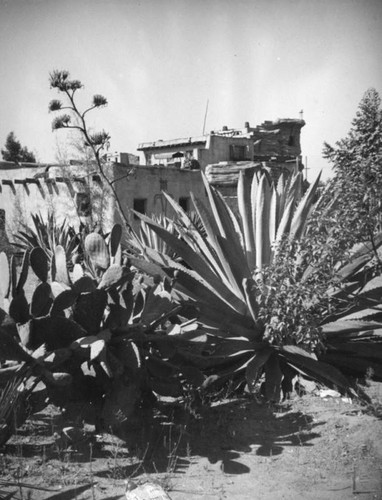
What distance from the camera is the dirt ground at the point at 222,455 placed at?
300cm

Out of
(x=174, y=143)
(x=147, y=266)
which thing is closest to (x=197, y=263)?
(x=147, y=266)

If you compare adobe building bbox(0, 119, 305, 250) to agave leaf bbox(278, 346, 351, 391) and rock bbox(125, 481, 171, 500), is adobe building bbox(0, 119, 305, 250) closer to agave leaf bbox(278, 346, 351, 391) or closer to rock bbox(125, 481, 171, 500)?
agave leaf bbox(278, 346, 351, 391)

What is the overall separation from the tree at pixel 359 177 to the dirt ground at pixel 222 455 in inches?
48.5

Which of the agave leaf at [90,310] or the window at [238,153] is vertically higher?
the window at [238,153]

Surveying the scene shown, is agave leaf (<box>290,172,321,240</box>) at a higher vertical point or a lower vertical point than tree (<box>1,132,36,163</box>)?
lower

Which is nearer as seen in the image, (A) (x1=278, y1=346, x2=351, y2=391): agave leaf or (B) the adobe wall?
(A) (x1=278, y1=346, x2=351, y2=391): agave leaf

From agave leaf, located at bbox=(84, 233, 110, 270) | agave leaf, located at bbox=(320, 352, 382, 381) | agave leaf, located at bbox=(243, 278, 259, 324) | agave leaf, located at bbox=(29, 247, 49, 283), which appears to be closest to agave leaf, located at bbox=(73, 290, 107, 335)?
agave leaf, located at bbox=(29, 247, 49, 283)

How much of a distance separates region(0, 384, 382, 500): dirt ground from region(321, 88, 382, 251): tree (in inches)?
48.5

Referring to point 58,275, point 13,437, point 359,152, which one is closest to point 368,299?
point 359,152

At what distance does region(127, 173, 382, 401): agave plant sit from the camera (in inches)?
160

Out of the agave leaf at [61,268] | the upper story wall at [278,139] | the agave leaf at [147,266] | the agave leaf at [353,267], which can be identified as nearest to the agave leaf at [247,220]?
the agave leaf at [353,267]

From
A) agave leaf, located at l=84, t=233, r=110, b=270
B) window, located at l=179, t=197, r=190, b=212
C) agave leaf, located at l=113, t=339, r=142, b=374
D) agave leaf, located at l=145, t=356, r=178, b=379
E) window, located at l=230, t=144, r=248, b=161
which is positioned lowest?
agave leaf, located at l=145, t=356, r=178, b=379

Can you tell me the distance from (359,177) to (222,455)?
6.62ft

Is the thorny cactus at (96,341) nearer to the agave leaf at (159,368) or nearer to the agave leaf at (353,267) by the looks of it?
the agave leaf at (159,368)
